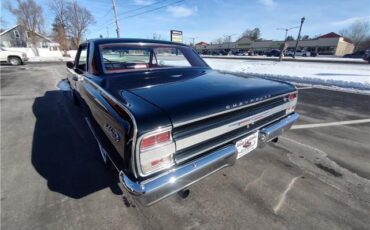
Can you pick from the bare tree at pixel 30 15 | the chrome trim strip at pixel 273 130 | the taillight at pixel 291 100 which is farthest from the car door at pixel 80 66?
the bare tree at pixel 30 15

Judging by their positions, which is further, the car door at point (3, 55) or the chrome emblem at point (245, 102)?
the car door at point (3, 55)

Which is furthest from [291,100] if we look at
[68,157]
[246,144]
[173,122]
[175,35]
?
[175,35]

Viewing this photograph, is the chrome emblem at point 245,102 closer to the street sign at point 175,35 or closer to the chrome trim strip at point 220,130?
the chrome trim strip at point 220,130

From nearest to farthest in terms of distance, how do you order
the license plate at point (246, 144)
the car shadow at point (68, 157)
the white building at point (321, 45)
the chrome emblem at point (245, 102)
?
the chrome emblem at point (245, 102) < the license plate at point (246, 144) < the car shadow at point (68, 157) < the white building at point (321, 45)

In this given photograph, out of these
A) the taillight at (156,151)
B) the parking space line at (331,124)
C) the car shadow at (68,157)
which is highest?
the taillight at (156,151)

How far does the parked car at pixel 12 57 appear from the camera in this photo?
18.1 meters

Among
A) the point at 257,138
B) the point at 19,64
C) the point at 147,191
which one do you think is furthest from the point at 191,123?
the point at 19,64

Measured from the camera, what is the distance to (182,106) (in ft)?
Result: 5.26

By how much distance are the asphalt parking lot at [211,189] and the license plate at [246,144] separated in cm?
52

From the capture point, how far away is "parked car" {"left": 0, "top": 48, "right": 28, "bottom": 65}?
18125 mm

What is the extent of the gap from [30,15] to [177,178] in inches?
2241

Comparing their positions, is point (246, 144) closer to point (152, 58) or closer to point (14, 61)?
point (152, 58)

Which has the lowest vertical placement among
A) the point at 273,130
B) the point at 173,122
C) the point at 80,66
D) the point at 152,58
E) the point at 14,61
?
the point at 14,61

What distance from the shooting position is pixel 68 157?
3.04 metres
